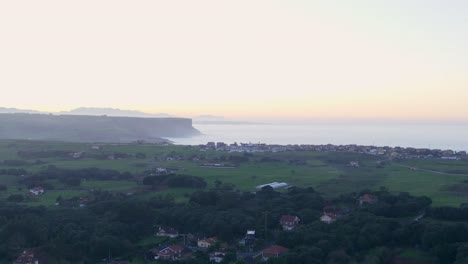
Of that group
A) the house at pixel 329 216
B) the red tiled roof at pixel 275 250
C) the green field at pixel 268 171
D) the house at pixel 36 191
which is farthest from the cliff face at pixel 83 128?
the red tiled roof at pixel 275 250

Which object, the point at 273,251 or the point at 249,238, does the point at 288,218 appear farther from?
the point at 273,251

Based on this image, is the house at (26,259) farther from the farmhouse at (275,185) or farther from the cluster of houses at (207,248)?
the farmhouse at (275,185)

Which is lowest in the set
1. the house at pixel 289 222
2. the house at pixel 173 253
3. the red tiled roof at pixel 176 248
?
the house at pixel 173 253

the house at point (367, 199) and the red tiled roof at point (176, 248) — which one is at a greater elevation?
the house at point (367, 199)

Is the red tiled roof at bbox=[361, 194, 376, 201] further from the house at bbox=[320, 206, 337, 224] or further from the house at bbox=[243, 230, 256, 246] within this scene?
the house at bbox=[243, 230, 256, 246]

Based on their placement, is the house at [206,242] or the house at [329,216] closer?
the house at [206,242]

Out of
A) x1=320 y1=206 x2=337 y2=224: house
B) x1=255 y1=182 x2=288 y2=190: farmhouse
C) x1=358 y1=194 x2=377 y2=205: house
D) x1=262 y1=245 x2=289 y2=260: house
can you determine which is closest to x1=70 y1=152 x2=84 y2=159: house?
x1=255 y1=182 x2=288 y2=190: farmhouse
